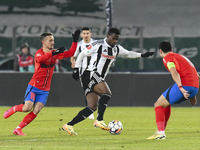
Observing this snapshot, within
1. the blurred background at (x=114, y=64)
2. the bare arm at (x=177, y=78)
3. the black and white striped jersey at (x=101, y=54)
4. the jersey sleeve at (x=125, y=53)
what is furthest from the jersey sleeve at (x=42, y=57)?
the blurred background at (x=114, y=64)

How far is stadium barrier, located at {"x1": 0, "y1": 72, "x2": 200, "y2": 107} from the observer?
613 inches

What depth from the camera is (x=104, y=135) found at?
8.70 metres

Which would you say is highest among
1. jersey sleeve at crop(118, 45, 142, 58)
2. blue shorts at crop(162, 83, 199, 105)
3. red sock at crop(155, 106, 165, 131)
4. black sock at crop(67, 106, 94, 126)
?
jersey sleeve at crop(118, 45, 142, 58)

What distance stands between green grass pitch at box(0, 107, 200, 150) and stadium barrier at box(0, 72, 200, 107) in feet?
7.15

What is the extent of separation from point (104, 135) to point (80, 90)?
23.1ft

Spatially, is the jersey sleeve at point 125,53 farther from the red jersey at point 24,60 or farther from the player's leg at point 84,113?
the red jersey at point 24,60

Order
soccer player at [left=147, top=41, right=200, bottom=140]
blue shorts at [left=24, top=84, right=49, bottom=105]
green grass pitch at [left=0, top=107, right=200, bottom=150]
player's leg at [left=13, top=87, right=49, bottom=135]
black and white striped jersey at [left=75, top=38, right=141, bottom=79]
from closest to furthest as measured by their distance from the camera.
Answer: green grass pitch at [left=0, top=107, right=200, bottom=150], soccer player at [left=147, top=41, right=200, bottom=140], player's leg at [left=13, top=87, right=49, bottom=135], blue shorts at [left=24, top=84, right=49, bottom=105], black and white striped jersey at [left=75, top=38, right=141, bottom=79]

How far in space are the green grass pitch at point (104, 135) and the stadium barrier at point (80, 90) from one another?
218 cm

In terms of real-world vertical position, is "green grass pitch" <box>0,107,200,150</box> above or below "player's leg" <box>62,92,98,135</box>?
below

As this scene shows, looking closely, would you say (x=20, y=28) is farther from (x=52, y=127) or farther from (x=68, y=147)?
(x=68, y=147)

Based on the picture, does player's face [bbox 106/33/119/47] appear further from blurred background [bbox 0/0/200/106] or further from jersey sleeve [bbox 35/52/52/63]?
blurred background [bbox 0/0/200/106]

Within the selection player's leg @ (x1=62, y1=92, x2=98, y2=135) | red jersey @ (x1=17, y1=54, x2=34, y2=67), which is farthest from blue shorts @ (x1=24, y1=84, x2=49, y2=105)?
red jersey @ (x1=17, y1=54, x2=34, y2=67)

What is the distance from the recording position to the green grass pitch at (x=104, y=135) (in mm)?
7262

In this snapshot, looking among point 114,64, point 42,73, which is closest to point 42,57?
A: point 42,73
